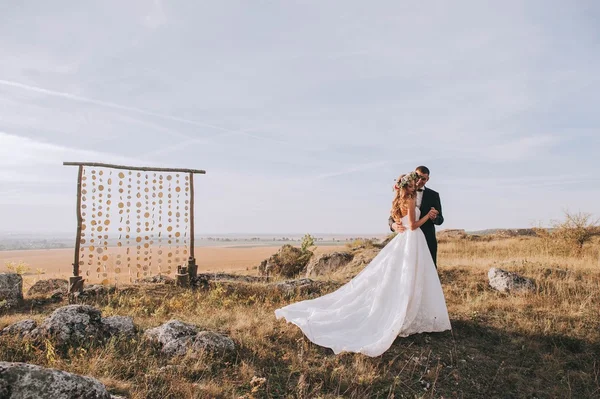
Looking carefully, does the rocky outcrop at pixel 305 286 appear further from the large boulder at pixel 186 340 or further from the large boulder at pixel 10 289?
the large boulder at pixel 10 289

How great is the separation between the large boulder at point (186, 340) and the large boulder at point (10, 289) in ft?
21.9

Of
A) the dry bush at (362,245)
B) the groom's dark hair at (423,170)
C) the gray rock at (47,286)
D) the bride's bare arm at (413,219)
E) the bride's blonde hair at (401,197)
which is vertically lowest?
the gray rock at (47,286)

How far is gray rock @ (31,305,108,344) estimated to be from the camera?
23.5ft

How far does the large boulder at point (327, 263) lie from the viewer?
19.5 metres

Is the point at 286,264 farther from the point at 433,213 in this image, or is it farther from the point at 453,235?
the point at 453,235

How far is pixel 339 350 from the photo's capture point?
23.4 feet

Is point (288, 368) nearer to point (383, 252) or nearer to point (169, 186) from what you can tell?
point (383, 252)

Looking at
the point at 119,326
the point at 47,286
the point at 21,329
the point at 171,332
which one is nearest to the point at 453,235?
the point at 47,286

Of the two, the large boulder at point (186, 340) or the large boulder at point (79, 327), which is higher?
the large boulder at point (79, 327)

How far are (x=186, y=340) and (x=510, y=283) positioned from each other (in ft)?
31.4

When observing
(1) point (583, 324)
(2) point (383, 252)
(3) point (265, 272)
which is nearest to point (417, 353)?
Result: (2) point (383, 252)

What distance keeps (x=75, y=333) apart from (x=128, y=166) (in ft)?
26.0

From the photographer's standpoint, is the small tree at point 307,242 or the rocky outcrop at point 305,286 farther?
the small tree at point 307,242

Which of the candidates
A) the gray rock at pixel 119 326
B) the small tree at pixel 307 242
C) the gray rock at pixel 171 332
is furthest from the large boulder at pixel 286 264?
the gray rock at pixel 171 332
